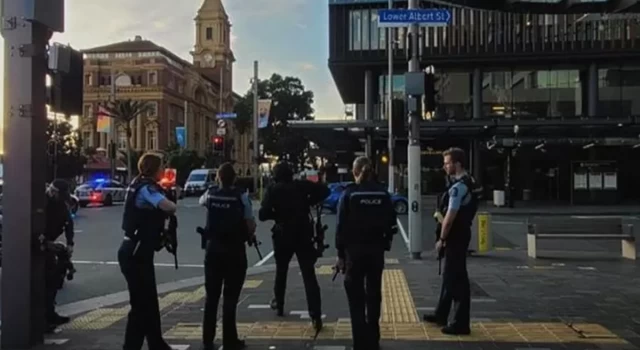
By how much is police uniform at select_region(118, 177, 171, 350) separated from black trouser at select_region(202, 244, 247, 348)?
502 millimetres

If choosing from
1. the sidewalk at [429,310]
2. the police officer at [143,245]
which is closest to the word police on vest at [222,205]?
the police officer at [143,245]

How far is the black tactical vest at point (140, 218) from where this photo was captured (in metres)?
6.22

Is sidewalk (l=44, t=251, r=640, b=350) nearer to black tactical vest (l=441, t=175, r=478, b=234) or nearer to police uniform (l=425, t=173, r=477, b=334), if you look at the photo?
police uniform (l=425, t=173, r=477, b=334)

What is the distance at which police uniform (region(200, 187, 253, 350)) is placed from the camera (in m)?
6.75

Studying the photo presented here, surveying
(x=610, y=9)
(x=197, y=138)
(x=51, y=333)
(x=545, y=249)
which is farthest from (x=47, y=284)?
(x=197, y=138)

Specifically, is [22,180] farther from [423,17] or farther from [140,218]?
[423,17]

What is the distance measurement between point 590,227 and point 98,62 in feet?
292

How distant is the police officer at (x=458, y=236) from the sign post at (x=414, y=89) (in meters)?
6.91

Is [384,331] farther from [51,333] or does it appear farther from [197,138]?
[197,138]

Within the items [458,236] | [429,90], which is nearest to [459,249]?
[458,236]

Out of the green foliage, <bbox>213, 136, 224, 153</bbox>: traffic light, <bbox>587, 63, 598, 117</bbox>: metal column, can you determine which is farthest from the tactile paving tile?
the green foliage

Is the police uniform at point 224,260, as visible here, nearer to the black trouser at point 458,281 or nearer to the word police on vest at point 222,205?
the word police on vest at point 222,205

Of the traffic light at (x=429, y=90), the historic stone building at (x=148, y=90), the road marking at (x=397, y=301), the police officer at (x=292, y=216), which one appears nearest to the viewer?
the police officer at (x=292, y=216)

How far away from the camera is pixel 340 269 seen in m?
6.71
